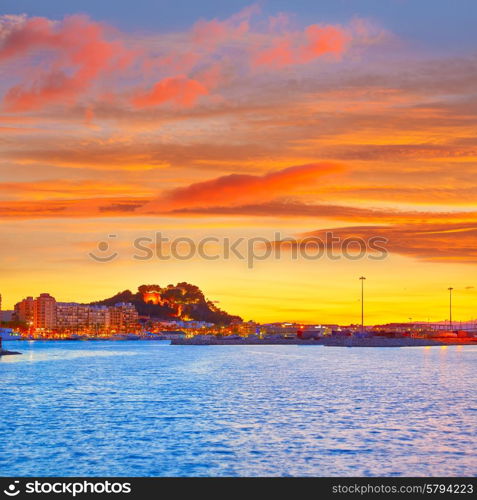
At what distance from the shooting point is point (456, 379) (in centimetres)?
8550

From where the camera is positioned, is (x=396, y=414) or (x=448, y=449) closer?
(x=448, y=449)

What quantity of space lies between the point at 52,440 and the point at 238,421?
12152 millimetres

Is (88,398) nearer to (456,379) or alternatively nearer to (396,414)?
(396,414)

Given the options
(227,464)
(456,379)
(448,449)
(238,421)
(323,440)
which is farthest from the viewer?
(456,379)

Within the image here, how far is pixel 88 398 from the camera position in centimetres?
6166

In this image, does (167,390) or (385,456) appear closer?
(385,456)

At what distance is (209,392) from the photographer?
66688mm

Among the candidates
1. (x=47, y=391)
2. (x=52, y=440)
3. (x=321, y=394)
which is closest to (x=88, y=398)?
(x=47, y=391)
